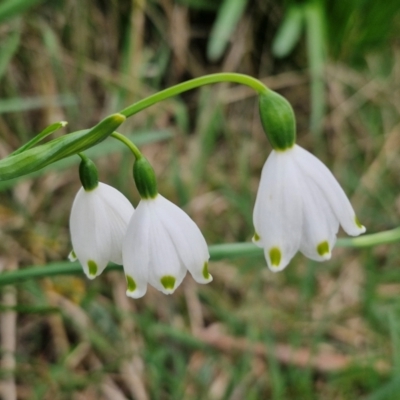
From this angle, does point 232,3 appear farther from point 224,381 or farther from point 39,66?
point 224,381

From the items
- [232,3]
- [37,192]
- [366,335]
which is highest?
[232,3]

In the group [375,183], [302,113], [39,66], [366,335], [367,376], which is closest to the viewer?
[367,376]

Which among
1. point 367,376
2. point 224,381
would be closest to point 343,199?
point 367,376

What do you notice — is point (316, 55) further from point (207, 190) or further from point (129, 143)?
point (129, 143)

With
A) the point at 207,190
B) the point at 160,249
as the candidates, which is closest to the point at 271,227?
the point at 160,249

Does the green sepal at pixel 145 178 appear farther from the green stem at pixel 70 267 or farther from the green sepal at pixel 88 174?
the green stem at pixel 70 267

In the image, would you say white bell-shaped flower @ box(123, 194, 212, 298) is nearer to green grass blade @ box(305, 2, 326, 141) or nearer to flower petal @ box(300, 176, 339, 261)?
flower petal @ box(300, 176, 339, 261)

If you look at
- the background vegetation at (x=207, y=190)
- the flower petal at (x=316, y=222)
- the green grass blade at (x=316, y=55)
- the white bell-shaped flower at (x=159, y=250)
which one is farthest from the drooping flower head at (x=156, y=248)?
the green grass blade at (x=316, y=55)
